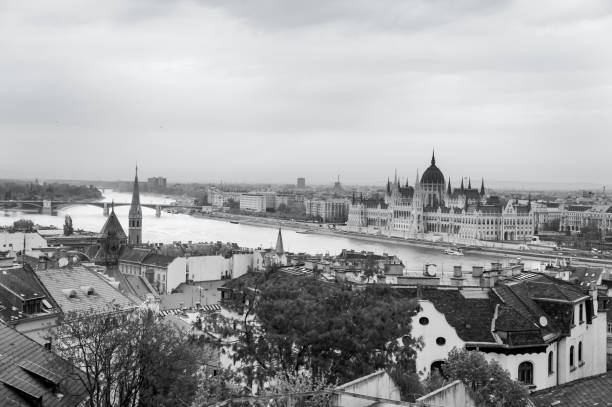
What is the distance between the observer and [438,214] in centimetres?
8500

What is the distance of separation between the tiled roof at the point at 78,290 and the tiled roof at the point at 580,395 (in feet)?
20.8

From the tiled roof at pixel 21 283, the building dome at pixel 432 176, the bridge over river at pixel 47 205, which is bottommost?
the bridge over river at pixel 47 205

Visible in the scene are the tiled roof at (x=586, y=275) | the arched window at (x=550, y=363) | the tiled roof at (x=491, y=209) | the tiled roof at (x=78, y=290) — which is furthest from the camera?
the tiled roof at (x=491, y=209)

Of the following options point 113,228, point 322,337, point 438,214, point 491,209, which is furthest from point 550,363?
point 438,214

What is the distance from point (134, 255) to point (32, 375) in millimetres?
22189

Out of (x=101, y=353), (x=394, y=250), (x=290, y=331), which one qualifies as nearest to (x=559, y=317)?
(x=290, y=331)

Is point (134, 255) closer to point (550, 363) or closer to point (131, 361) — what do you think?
point (550, 363)

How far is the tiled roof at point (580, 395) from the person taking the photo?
7406 mm

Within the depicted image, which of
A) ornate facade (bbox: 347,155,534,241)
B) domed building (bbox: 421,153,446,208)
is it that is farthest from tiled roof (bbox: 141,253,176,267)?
domed building (bbox: 421,153,446,208)

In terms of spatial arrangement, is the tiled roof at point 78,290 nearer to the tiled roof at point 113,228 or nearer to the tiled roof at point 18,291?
the tiled roof at point 18,291

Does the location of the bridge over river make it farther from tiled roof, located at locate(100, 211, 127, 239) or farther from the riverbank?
tiled roof, located at locate(100, 211, 127, 239)

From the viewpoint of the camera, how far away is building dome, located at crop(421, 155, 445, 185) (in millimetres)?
93375

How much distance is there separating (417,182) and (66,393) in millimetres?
82850

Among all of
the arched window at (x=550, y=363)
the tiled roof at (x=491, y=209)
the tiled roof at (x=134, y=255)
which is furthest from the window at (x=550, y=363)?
the tiled roof at (x=491, y=209)
